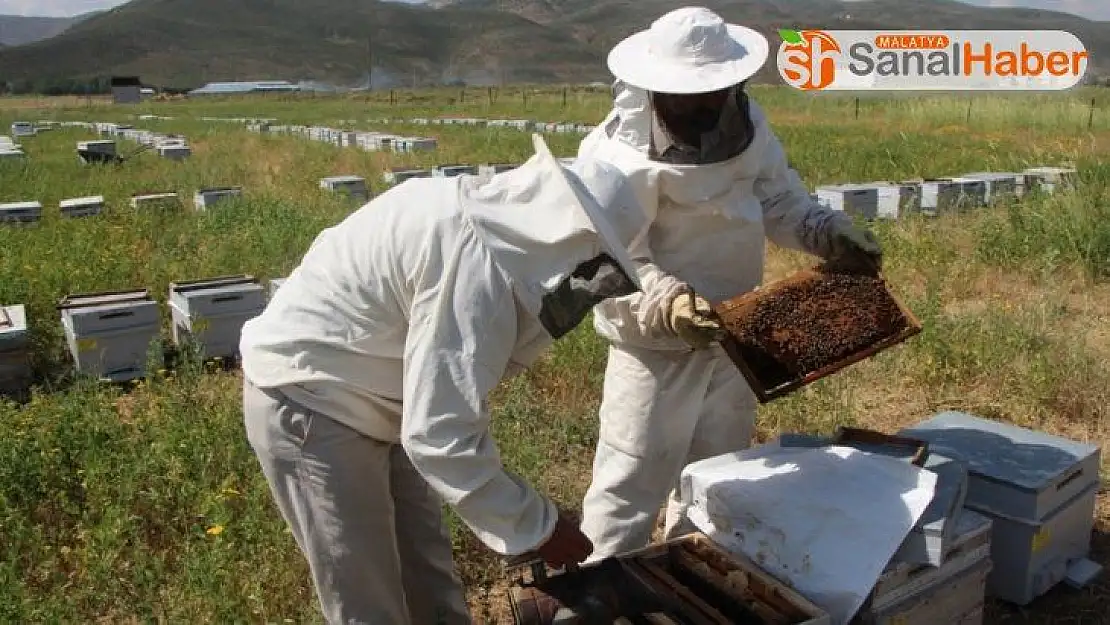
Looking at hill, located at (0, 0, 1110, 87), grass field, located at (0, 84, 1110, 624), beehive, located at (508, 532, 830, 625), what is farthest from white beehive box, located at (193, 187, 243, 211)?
hill, located at (0, 0, 1110, 87)

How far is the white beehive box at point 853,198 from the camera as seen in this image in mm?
8711

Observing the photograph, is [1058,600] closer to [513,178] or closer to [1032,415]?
[1032,415]

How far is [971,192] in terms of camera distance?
9328 millimetres

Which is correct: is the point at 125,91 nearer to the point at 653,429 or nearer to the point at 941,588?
the point at 653,429

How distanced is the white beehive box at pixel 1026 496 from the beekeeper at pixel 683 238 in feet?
2.42

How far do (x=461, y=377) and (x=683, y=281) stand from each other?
4.07ft

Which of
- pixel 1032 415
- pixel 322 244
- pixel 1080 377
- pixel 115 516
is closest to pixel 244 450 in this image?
pixel 115 516

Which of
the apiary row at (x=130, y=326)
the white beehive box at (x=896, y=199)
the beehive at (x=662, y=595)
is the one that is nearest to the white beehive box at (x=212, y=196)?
the apiary row at (x=130, y=326)

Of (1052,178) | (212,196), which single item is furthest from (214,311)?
(1052,178)

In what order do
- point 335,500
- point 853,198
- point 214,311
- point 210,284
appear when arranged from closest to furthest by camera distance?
1. point 335,500
2. point 214,311
3. point 210,284
4. point 853,198

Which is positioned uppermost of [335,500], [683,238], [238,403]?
[683,238]

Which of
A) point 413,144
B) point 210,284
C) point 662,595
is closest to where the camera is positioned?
point 662,595

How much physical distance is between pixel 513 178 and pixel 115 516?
251cm

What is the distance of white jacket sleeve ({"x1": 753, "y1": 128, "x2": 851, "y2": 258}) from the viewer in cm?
321
